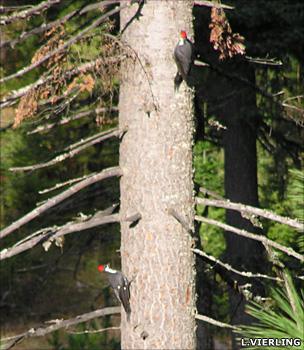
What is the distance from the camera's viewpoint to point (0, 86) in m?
13.3

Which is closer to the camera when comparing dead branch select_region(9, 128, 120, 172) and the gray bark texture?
the gray bark texture

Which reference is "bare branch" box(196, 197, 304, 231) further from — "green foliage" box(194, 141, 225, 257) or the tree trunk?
"green foliage" box(194, 141, 225, 257)

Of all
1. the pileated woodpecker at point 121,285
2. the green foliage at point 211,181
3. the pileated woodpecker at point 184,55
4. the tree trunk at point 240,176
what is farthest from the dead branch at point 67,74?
the green foliage at point 211,181

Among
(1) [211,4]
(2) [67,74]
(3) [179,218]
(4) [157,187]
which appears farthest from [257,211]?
(2) [67,74]

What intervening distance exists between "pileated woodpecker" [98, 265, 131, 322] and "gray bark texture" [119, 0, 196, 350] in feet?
0.16

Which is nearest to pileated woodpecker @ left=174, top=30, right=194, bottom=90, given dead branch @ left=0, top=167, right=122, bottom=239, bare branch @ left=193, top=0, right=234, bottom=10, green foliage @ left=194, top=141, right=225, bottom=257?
bare branch @ left=193, top=0, right=234, bottom=10

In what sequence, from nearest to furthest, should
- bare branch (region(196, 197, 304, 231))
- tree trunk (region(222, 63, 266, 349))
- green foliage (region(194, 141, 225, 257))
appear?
1. bare branch (region(196, 197, 304, 231))
2. tree trunk (region(222, 63, 266, 349))
3. green foliage (region(194, 141, 225, 257))

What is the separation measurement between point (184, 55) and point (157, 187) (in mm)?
866

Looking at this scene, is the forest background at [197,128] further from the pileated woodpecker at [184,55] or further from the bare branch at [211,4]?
the pileated woodpecker at [184,55]

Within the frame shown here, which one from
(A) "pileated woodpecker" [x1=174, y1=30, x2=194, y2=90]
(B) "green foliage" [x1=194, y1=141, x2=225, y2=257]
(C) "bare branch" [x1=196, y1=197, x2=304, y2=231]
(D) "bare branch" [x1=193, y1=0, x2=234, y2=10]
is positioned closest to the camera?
(C) "bare branch" [x1=196, y1=197, x2=304, y2=231]

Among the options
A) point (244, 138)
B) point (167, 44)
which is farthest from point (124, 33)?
point (244, 138)

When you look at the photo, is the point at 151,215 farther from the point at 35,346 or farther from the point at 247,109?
the point at 35,346

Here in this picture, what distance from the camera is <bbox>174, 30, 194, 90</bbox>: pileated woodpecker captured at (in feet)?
16.8

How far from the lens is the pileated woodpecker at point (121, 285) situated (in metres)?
5.15
